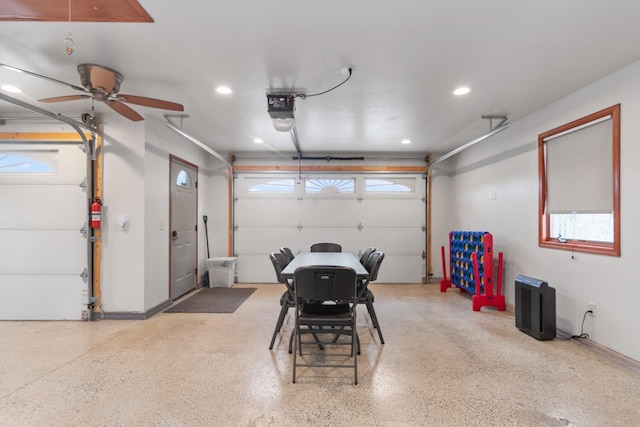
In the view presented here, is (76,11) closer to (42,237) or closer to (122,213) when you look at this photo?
(122,213)

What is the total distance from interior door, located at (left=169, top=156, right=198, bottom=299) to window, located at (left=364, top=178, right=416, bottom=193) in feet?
11.2

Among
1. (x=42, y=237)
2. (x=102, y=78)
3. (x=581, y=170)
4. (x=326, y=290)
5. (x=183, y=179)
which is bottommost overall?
(x=326, y=290)

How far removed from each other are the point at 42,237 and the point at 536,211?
6.30m

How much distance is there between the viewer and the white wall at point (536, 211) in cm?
251

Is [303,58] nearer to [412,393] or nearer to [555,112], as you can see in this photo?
[412,393]

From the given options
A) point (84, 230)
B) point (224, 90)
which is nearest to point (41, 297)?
point (84, 230)

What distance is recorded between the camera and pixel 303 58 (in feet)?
7.88

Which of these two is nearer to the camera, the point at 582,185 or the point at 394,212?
the point at 582,185

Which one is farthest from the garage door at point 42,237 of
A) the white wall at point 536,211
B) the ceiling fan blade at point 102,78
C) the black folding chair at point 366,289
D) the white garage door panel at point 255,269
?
the white wall at point 536,211

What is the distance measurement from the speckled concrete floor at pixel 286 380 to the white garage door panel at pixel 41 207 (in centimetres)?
125

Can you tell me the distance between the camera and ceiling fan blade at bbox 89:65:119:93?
242 cm

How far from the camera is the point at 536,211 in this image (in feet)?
11.9

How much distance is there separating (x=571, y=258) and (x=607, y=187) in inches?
32.1

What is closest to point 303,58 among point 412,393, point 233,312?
point 412,393
